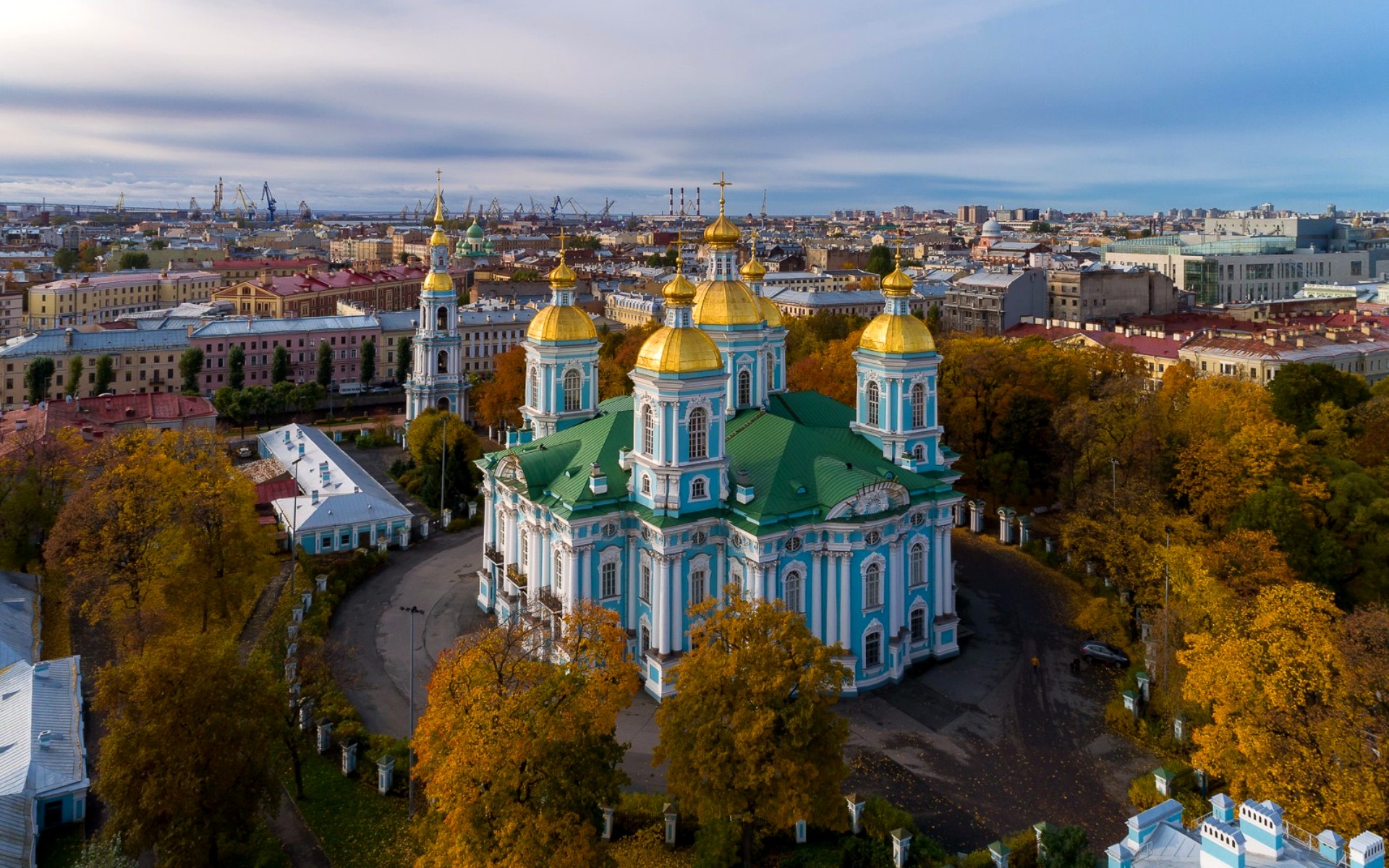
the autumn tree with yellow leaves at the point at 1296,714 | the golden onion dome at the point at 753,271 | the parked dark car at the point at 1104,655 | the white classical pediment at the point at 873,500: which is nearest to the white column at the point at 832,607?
the white classical pediment at the point at 873,500

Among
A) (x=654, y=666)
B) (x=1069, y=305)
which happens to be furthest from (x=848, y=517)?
(x=1069, y=305)

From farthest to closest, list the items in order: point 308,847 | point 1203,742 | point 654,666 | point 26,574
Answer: point 26,574, point 654,666, point 308,847, point 1203,742

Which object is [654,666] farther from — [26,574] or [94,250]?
[94,250]

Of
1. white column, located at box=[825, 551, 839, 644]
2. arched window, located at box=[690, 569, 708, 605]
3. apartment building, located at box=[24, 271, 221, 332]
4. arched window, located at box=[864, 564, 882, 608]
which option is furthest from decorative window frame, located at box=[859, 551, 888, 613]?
apartment building, located at box=[24, 271, 221, 332]

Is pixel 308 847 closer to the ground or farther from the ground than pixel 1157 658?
closer to the ground

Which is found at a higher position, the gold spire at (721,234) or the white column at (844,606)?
the gold spire at (721,234)

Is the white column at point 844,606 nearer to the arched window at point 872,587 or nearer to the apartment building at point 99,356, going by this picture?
the arched window at point 872,587
